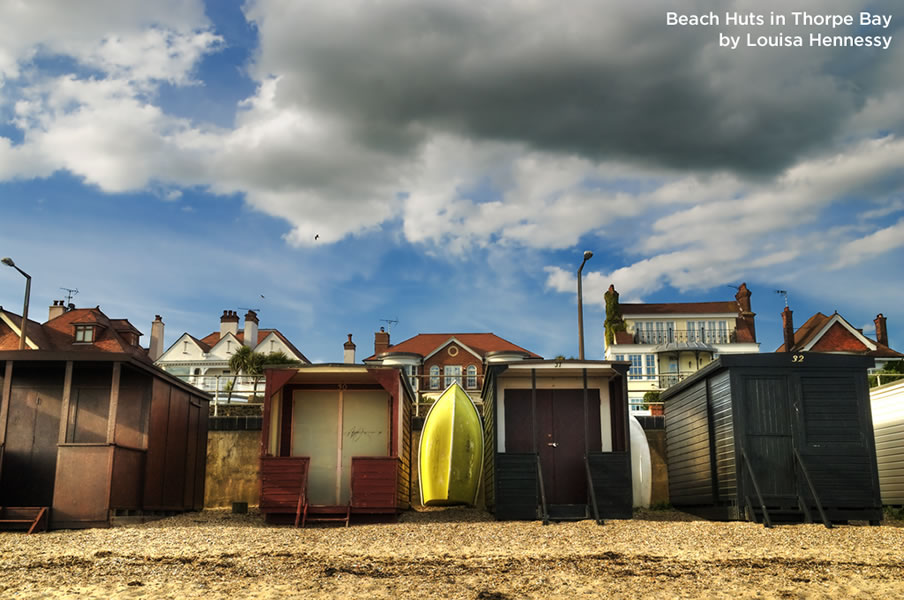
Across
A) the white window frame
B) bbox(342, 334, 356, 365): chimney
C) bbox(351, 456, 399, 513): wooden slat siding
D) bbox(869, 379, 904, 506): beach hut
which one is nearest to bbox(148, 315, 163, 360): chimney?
bbox(342, 334, 356, 365): chimney

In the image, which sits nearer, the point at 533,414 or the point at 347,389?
the point at 533,414

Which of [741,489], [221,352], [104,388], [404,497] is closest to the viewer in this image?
[741,489]

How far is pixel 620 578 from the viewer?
9438 millimetres

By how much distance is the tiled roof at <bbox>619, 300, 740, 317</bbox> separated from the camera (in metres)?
60.5

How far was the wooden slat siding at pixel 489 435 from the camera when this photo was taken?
1591 cm

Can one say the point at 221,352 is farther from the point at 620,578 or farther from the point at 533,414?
the point at 620,578

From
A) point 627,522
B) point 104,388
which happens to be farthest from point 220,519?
point 627,522

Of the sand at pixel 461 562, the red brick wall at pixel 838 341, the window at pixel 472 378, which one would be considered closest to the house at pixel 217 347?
the window at pixel 472 378

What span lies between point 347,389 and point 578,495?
5145mm

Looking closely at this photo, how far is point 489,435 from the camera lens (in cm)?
1752

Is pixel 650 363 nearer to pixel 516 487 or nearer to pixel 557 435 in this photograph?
pixel 557 435

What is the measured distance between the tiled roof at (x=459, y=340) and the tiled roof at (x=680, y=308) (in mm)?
9426

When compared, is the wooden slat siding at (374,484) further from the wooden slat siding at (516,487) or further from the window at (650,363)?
the window at (650,363)

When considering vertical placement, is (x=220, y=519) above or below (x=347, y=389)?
below
